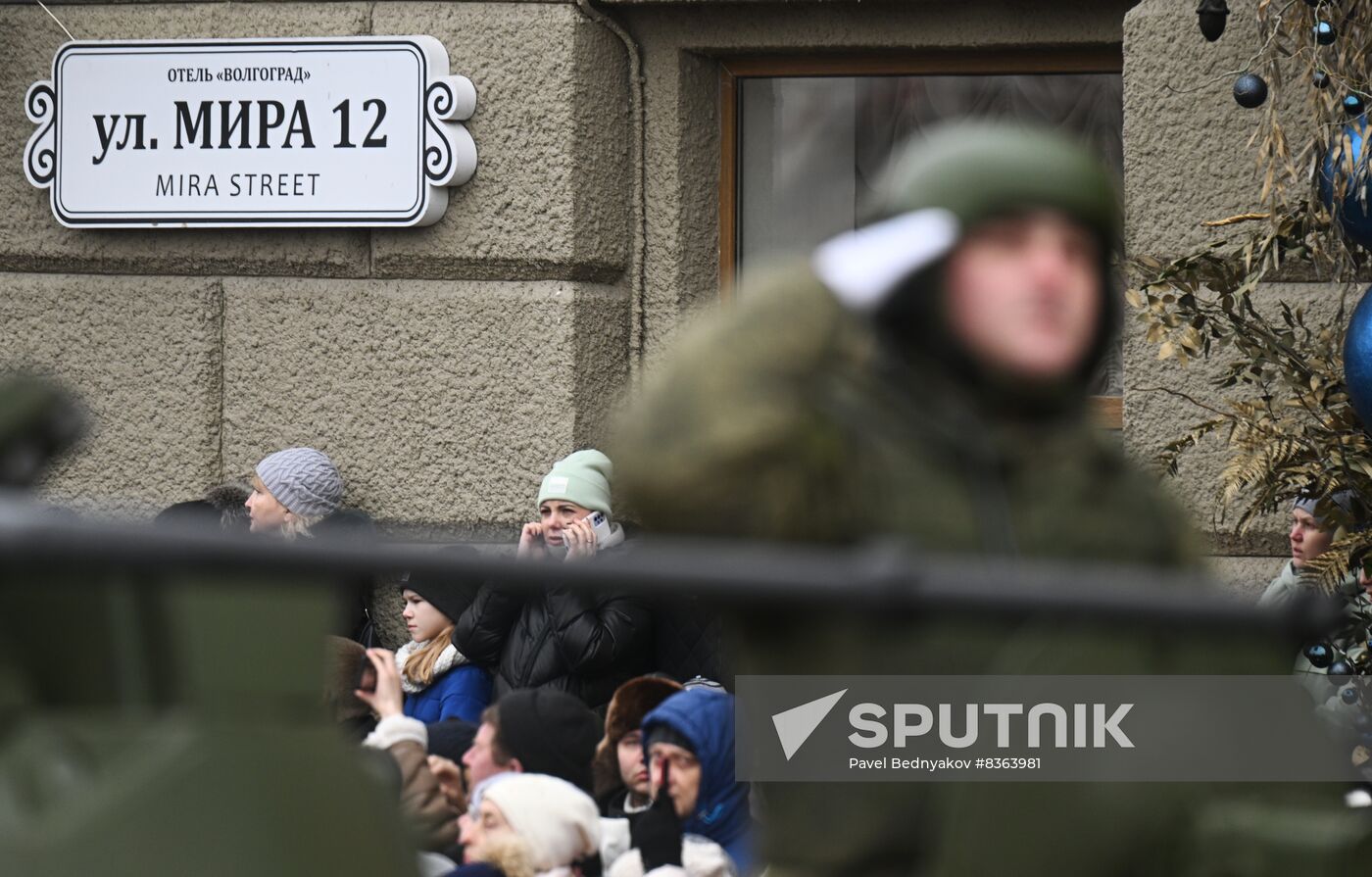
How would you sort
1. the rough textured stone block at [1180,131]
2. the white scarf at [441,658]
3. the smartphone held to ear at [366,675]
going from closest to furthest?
the smartphone held to ear at [366,675] → the white scarf at [441,658] → the rough textured stone block at [1180,131]

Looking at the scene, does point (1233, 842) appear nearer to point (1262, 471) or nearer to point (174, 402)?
point (1262, 471)

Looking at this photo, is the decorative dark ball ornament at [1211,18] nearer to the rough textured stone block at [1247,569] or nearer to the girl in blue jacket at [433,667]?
the rough textured stone block at [1247,569]

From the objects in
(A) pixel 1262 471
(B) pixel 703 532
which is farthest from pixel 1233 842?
(A) pixel 1262 471

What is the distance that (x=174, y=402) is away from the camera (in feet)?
16.8

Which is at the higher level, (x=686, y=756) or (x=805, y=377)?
(x=805, y=377)

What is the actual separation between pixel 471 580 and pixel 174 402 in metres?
4.35

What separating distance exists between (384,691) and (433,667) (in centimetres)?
63

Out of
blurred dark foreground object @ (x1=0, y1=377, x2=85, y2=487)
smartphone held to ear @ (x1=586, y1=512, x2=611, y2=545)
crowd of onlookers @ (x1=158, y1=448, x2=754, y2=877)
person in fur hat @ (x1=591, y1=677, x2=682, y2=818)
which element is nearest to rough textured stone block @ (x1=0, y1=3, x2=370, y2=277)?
smartphone held to ear @ (x1=586, y1=512, x2=611, y2=545)


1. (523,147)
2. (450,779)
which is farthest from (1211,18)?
(450,779)

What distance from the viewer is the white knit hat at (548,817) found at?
1.32 meters

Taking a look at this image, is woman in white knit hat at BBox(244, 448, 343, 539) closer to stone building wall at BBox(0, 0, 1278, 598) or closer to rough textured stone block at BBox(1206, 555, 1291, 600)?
stone building wall at BBox(0, 0, 1278, 598)

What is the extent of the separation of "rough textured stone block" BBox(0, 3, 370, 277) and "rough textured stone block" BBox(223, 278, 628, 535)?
0.09 meters

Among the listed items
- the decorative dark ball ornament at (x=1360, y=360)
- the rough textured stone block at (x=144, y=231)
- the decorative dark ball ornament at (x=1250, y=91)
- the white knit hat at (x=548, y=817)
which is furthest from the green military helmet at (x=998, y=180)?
the rough textured stone block at (x=144, y=231)

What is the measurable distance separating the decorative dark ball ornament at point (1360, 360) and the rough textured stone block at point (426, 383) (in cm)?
213
